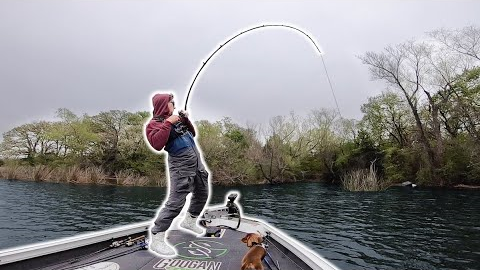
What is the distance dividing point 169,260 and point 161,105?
1.57 meters

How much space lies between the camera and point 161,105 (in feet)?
11.1

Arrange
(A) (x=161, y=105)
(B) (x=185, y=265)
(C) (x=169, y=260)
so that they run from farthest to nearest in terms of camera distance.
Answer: (A) (x=161, y=105), (C) (x=169, y=260), (B) (x=185, y=265)

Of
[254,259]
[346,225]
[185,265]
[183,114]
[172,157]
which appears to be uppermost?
[183,114]

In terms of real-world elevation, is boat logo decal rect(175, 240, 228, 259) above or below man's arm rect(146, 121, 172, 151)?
below

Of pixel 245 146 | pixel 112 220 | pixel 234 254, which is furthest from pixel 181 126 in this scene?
pixel 245 146

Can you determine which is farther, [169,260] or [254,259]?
[169,260]

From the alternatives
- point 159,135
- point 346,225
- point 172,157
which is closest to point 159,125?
point 159,135

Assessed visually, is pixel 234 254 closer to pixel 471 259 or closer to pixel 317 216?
pixel 471 259

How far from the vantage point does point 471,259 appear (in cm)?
842

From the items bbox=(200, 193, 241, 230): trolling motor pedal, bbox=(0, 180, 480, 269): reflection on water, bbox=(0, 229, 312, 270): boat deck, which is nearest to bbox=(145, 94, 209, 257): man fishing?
bbox=(0, 229, 312, 270): boat deck

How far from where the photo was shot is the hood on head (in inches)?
133

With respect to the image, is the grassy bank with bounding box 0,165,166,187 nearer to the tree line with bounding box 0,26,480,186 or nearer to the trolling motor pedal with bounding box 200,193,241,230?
the tree line with bounding box 0,26,480,186

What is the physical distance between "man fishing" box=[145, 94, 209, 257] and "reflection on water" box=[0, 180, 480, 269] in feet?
20.0

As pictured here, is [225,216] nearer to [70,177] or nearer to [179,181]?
[179,181]
